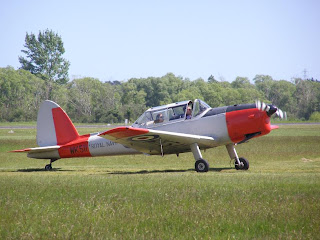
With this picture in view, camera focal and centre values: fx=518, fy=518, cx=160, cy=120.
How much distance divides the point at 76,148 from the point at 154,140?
4103mm

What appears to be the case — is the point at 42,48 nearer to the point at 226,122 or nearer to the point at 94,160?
the point at 94,160

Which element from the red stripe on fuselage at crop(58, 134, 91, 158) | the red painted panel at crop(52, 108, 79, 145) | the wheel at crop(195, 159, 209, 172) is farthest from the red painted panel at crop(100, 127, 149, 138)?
the red painted panel at crop(52, 108, 79, 145)

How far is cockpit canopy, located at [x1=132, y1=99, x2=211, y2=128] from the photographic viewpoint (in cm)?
1827

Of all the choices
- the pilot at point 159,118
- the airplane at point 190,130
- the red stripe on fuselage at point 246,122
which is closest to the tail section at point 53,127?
the airplane at point 190,130

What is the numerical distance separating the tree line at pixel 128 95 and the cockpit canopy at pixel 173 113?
Result: 185ft

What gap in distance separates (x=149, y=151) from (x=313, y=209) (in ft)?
30.4

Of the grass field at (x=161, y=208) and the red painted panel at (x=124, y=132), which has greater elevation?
the red painted panel at (x=124, y=132)

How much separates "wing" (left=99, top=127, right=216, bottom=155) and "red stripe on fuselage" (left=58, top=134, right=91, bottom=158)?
2386 millimetres

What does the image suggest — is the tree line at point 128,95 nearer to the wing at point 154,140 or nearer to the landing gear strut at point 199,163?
the wing at point 154,140

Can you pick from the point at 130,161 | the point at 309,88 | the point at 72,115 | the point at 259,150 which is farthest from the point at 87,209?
the point at 309,88

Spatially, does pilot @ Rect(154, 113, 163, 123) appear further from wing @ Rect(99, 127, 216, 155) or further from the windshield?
the windshield

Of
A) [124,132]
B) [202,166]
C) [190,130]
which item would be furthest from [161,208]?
[190,130]

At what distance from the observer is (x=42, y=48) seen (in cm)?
11050

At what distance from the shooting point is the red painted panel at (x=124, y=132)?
16458 millimetres
